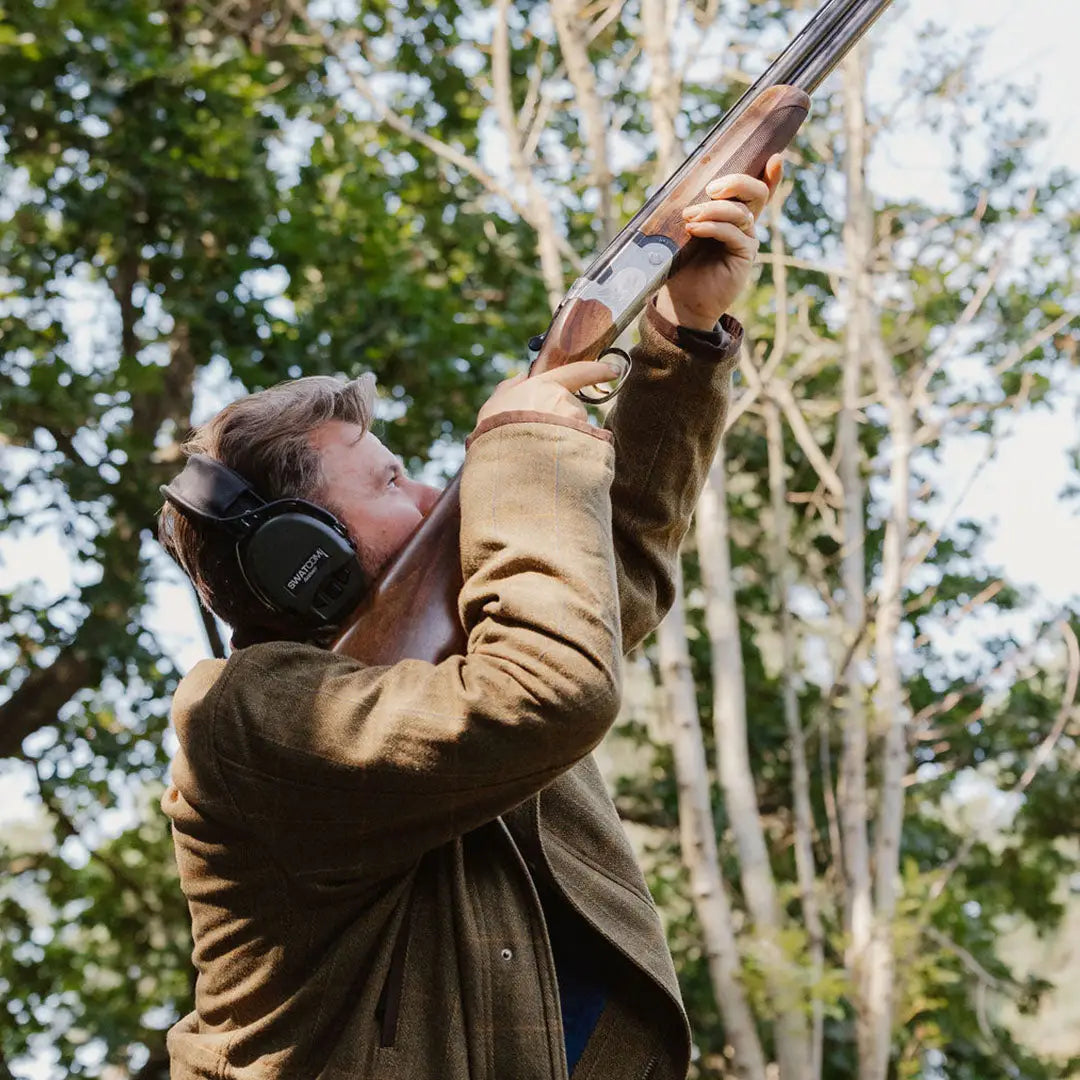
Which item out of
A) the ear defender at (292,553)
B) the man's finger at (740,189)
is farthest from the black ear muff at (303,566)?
the man's finger at (740,189)

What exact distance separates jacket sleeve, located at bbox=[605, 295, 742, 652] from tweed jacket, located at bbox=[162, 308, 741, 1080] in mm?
400

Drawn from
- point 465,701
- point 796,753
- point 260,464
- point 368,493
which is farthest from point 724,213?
point 796,753

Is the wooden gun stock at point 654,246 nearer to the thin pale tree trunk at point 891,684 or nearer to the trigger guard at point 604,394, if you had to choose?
the trigger guard at point 604,394

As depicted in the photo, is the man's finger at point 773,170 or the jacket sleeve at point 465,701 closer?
the jacket sleeve at point 465,701

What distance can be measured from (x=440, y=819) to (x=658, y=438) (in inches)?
32.8

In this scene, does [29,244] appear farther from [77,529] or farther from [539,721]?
[539,721]

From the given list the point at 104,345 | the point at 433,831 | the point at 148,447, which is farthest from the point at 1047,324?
the point at 433,831

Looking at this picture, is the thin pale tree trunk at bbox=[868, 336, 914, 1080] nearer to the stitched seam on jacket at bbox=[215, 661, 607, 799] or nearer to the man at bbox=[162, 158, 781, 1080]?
the man at bbox=[162, 158, 781, 1080]

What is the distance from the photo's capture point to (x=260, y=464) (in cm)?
224

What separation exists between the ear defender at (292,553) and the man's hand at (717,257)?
0.72 metres

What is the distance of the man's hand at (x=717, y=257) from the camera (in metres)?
2.42

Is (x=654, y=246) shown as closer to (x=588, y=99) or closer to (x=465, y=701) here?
(x=465, y=701)

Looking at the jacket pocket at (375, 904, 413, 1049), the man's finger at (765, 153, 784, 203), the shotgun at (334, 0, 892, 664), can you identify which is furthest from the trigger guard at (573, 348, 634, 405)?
the jacket pocket at (375, 904, 413, 1049)

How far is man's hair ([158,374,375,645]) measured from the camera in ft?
7.32
